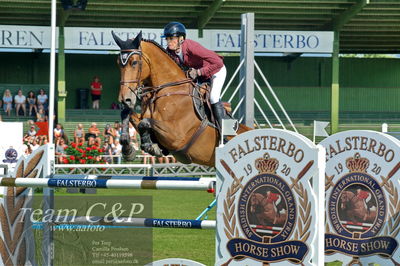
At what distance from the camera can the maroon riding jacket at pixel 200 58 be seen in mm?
7125

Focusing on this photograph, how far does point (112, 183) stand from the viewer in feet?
15.1

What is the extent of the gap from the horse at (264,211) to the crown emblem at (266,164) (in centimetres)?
13

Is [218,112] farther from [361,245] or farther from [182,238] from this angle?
[361,245]

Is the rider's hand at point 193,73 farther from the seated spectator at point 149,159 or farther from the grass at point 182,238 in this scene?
the seated spectator at point 149,159

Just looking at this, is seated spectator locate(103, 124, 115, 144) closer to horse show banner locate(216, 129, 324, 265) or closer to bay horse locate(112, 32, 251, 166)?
bay horse locate(112, 32, 251, 166)

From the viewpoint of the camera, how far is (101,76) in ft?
90.7

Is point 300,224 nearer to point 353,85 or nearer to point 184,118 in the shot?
point 184,118

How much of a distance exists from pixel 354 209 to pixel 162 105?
2774 millimetres

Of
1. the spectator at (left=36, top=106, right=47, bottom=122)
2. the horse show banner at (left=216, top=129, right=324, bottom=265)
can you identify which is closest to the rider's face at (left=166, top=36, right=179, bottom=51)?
the horse show banner at (left=216, top=129, right=324, bottom=265)

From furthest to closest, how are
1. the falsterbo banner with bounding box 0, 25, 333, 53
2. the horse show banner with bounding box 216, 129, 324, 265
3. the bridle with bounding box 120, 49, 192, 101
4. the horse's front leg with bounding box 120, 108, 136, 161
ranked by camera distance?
the falsterbo banner with bounding box 0, 25, 333, 53 → the bridle with bounding box 120, 49, 192, 101 → the horse's front leg with bounding box 120, 108, 136, 161 → the horse show banner with bounding box 216, 129, 324, 265

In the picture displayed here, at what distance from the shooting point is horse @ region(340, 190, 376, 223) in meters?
4.54

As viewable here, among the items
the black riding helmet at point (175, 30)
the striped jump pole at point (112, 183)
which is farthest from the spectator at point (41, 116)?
the striped jump pole at point (112, 183)

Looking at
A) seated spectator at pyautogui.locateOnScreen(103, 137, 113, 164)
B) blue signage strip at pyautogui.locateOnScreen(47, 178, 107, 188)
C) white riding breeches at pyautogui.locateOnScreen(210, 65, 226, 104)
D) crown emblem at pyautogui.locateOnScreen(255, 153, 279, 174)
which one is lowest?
seated spectator at pyautogui.locateOnScreen(103, 137, 113, 164)

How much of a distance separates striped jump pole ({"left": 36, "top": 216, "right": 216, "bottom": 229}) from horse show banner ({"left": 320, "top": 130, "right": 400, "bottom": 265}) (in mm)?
820
